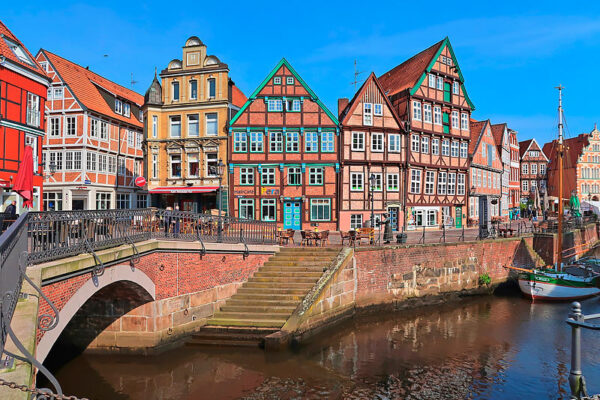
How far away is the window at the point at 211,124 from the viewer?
95.9 feet

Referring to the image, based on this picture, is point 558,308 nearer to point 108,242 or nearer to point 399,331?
point 399,331

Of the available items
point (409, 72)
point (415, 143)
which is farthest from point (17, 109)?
point (409, 72)

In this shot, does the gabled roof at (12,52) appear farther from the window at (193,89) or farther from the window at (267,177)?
the window at (267,177)

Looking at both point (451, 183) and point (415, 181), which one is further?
point (451, 183)

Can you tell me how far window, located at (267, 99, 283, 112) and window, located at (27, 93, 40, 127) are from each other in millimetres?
13387

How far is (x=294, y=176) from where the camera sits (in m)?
28.9

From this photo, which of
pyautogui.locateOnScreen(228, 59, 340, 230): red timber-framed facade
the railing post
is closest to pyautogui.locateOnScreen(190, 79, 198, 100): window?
pyautogui.locateOnScreen(228, 59, 340, 230): red timber-framed facade

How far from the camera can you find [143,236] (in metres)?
12.6

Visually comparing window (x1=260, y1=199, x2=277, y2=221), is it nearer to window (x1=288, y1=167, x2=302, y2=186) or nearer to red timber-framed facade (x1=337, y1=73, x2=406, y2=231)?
window (x1=288, y1=167, x2=302, y2=186)

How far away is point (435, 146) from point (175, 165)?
1959 cm

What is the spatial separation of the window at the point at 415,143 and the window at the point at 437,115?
2497 mm

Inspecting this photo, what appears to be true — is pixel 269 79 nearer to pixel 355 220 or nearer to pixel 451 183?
pixel 355 220

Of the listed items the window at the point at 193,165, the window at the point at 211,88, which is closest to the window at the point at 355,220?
the window at the point at 193,165

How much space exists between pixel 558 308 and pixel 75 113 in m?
31.2
